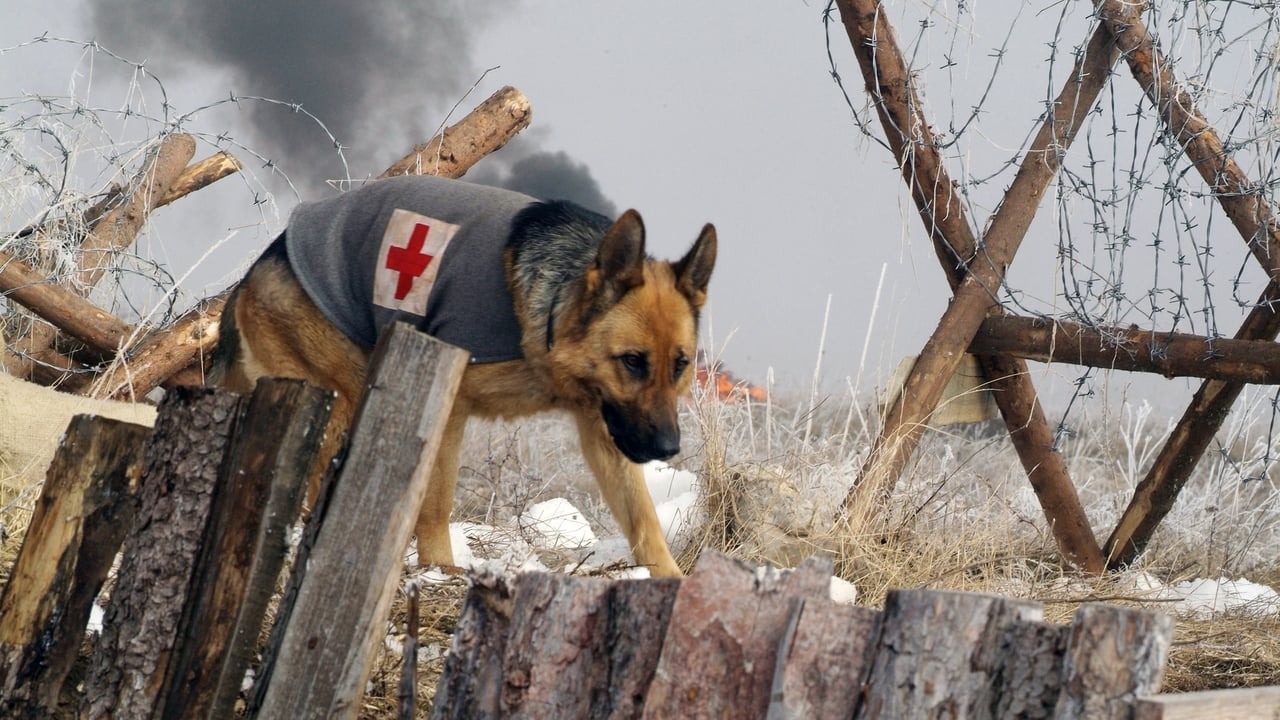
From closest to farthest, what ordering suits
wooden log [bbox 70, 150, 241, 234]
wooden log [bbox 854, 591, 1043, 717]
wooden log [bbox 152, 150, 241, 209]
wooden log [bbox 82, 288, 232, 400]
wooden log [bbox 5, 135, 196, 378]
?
wooden log [bbox 854, 591, 1043, 717] < wooden log [bbox 82, 288, 232, 400] < wooden log [bbox 5, 135, 196, 378] < wooden log [bbox 70, 150, 241, 234] < wooden log [bbox 152, 150, 241, 209]

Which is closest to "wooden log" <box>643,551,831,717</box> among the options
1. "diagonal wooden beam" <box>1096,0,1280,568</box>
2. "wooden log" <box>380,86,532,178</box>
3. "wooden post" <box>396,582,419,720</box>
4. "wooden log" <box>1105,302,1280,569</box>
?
"wooden post" <box>396,582,419,720</box>

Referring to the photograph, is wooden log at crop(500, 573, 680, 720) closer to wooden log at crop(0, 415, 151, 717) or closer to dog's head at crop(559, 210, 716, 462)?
wooden log at crop(0, 415, 151, 717)

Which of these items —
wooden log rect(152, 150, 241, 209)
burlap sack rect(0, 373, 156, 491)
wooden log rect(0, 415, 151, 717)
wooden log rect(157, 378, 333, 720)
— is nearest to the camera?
wooden log rect(157, 378, 333, 720)

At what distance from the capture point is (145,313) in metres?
7.05

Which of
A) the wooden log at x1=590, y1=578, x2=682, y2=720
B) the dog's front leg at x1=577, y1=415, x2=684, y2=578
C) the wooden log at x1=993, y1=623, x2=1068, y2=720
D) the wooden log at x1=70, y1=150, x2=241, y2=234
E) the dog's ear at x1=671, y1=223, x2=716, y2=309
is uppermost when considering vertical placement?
the wooden log at x1=70, y1=150, x2=241, y2=234

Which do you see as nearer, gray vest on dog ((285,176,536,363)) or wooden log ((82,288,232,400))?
gray vest on dog ((285,176,536,363))

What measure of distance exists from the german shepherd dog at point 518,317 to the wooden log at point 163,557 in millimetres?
1401

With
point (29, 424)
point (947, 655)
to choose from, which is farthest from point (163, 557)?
point (29, 424)

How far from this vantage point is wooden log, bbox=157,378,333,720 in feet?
8.43

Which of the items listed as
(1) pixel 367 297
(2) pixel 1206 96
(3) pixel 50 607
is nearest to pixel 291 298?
(1) pixel 367 297

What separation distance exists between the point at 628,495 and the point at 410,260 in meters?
1.32

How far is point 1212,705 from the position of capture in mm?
1901

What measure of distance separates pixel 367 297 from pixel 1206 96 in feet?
12.9

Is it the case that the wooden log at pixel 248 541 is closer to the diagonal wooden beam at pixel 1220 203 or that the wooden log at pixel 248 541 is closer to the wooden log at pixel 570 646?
the wooden log at pixel 570 646
